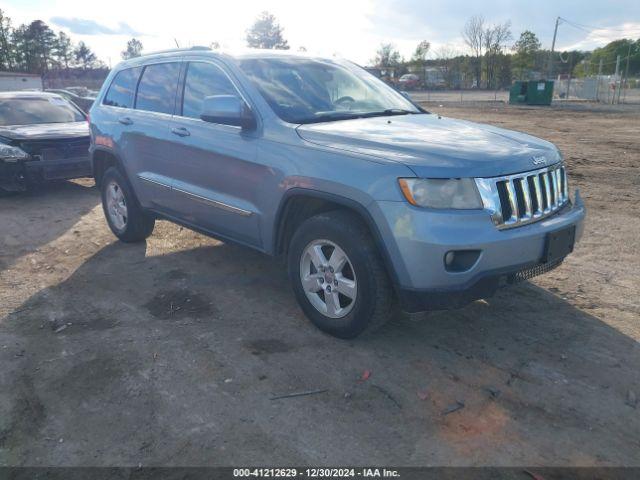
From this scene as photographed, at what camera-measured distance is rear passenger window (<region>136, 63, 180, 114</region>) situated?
4934 mm

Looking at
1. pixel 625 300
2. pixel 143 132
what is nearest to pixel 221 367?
pixel 143 132

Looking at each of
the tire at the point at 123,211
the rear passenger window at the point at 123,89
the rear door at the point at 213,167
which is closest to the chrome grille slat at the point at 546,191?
the rear door at the point at 213,167

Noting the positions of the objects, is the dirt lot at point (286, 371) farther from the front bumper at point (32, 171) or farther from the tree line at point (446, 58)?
the tree line at point (446, 58)

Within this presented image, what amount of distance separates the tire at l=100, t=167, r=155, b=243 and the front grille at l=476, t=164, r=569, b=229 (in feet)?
12.0

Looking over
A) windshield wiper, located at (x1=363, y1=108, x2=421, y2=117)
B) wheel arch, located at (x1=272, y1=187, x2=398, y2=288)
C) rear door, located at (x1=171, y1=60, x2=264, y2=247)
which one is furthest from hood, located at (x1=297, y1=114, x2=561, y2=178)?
rear door, located at (x1=171, y1=60, x2=264, y2=247)

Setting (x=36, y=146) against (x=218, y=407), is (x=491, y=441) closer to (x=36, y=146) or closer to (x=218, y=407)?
(x=218, y=407)

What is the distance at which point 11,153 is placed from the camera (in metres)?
7.99

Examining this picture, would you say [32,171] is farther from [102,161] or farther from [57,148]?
[102,161]

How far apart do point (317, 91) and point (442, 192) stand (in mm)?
1653

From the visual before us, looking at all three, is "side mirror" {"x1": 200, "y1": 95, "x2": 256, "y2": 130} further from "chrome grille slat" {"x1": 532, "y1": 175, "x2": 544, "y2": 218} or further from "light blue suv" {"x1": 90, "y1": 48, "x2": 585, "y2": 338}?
"chrome grille slat" {"x1": 532, "y1": 175, "x2": 544, "y2": 218}

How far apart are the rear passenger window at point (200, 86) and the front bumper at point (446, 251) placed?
1.88 m

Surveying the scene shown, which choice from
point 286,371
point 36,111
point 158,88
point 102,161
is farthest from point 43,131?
point 286,371

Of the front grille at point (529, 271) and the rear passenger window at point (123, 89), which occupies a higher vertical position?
the rear passenger window at point (123, 89)

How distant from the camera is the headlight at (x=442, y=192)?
312 cm
